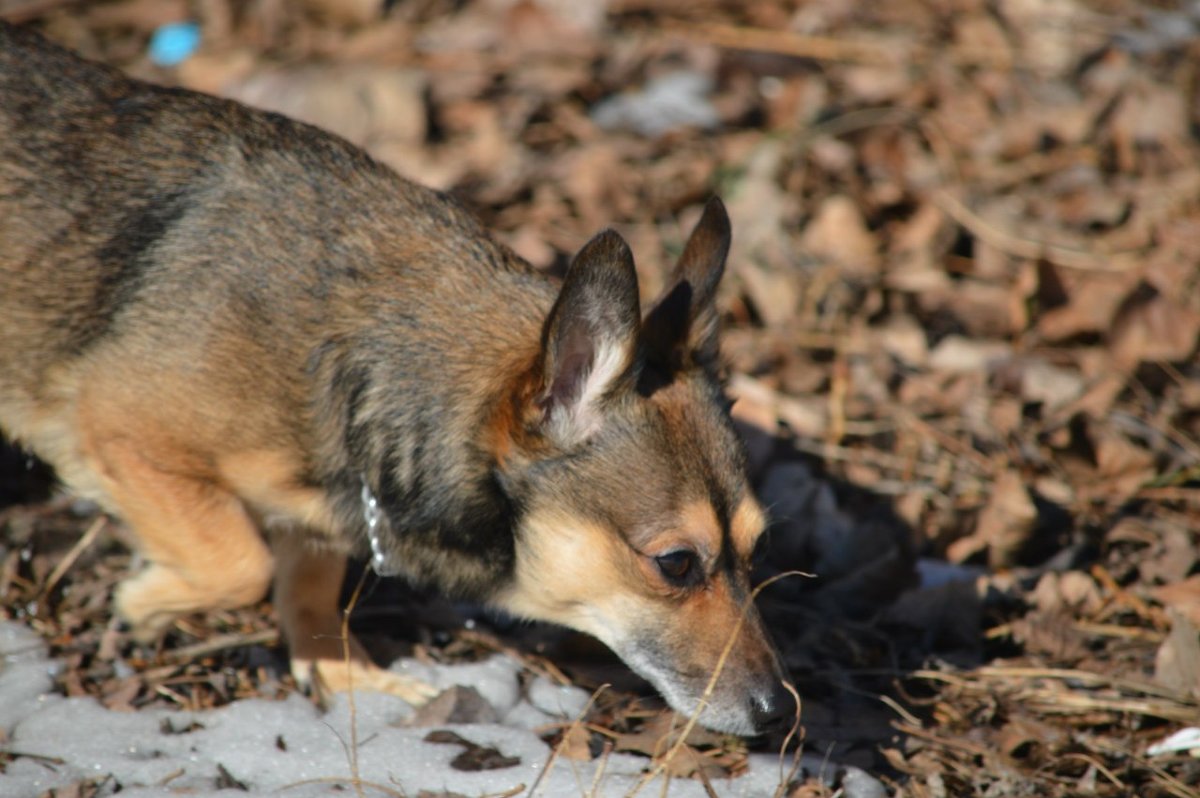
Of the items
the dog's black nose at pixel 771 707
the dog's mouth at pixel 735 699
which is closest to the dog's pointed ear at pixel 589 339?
the dog's mouth at pixel 735 699

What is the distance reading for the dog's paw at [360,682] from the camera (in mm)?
4262

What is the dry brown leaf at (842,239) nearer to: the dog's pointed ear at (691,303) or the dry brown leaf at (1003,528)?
the dry brown leaf at (1003,528)

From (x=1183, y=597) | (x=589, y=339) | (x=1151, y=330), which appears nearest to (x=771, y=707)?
(x=589, y=339)

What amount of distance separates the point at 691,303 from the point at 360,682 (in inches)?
69.2

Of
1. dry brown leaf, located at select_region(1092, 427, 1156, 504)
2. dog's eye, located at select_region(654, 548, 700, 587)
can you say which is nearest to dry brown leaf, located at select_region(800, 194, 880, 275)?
dry brown leaf, located at select_region(1092, 427, 1156, 504)

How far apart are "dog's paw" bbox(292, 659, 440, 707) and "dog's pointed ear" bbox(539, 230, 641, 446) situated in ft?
3.85

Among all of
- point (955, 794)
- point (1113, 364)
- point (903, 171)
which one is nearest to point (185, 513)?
point (955, 794)

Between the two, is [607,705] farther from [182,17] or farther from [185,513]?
[182,17]

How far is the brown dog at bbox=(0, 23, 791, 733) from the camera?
3717mm

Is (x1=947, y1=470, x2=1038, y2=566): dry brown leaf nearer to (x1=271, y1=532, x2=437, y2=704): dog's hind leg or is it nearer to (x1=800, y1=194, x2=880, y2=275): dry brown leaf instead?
(x1=800, y1=194, x2=880, y2=275): dry brown leaf

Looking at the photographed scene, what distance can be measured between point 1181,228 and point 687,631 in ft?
14.4

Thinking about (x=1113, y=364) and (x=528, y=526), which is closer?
(x=528, y=526)

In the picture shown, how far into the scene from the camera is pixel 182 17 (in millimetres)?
8133

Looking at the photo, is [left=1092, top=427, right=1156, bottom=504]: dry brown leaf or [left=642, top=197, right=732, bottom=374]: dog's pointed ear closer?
[left=642, top=197, right=732, bottom=374]: dog's pointed ear
